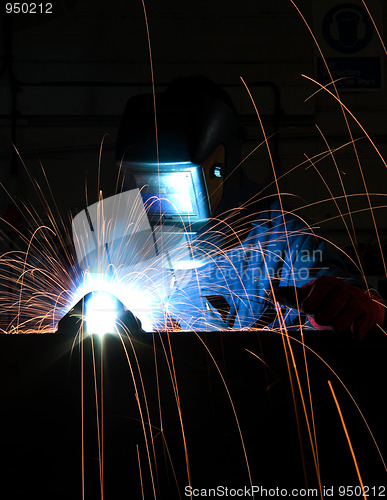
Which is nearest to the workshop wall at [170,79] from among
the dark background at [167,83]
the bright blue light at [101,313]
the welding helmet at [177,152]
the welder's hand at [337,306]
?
the dark background at [167,83]

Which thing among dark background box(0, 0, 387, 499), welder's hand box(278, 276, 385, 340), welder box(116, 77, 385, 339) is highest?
dark background box(0, 0, 387, 499)

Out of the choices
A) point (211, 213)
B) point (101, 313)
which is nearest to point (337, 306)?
point (101, 313)

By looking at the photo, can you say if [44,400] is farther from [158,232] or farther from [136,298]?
[136,298]

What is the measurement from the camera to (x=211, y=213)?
177cm

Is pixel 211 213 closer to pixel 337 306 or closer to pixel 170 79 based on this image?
pixel 337 306

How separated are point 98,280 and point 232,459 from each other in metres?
1.14

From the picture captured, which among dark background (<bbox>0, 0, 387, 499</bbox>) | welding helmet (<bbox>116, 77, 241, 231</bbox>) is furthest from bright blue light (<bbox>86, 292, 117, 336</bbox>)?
dark background (<bbox>0, 0, 387, 499</bbox>)

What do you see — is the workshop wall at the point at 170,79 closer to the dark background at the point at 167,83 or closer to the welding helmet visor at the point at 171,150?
the dark background at the point at 167,83

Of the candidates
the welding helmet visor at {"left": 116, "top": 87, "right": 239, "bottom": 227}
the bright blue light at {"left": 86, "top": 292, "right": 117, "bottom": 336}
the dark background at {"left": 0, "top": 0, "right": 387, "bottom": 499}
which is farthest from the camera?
the dark background at {"left": 0, "top": 0, "right": 387, "bottom": 499}

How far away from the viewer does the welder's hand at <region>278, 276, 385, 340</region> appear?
0.99m

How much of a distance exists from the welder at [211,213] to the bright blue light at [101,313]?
0.53m

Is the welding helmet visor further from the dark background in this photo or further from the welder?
the dark background

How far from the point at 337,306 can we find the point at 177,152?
82 cm

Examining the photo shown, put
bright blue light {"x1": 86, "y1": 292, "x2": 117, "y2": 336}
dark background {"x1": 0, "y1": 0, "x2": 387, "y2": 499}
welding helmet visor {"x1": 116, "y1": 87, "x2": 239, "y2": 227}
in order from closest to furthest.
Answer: bright blue light {"x1": 86, "y1": 292, "x2": 117, "y2": 336}
welding helmet visor {"x1": 116, "y1": 87, "x2": 239, "y2": 227}
dark background {"x1": 0, "y1": 0, "x2": 387, "y2": 499}
